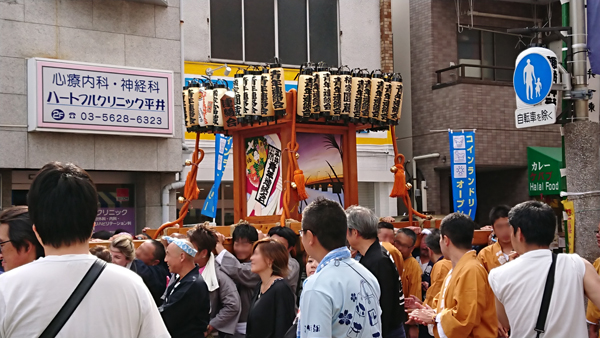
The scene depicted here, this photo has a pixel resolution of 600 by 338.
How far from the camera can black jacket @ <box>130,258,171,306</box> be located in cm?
655

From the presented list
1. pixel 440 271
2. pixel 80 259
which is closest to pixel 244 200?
pixel 440 271

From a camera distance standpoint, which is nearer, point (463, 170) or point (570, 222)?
point (570, 222)

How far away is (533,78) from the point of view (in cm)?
848

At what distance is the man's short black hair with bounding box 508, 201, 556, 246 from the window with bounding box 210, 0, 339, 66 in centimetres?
1366

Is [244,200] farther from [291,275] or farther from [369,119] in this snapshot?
[291,275]

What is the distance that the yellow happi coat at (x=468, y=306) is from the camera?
4566 mm

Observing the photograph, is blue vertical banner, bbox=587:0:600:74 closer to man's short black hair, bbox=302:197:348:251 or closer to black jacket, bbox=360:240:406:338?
black jacket, bbox=360:240:406:338

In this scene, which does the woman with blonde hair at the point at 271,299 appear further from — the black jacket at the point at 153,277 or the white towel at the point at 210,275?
the black jacket at the point at 153,277

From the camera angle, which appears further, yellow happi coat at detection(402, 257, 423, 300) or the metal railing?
the metal railing

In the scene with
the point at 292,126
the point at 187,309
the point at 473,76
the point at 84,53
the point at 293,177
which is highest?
the point at 473,76

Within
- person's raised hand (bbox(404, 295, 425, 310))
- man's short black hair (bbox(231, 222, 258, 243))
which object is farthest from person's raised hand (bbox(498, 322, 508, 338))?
man's short black hair (bbox(231, 222, 258, 243))

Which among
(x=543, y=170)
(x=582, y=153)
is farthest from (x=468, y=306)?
(x=543, y=170)

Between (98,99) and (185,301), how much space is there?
28.8 ft

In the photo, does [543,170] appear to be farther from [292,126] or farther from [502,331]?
[502,331]
